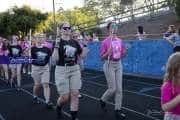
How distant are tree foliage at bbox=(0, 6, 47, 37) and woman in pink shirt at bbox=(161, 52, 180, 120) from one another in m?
54.5

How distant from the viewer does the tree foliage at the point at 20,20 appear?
59.8m

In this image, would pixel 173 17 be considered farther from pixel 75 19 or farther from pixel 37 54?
pixel 75 19

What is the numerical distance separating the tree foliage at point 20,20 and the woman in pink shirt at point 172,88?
5448cm

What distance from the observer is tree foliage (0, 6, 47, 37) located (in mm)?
59812

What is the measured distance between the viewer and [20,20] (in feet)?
198

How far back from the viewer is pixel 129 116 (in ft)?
33.9

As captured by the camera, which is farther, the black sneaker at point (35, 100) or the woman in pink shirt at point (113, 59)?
the black sneaker at point (35, 100)

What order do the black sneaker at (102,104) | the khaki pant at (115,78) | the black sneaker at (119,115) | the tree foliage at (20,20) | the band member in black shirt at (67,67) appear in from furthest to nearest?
1. the tree foliage at (20,20)
2. the black sneaker at (102,104)
3. the khaki pant at (115,78)
4. the black sneaker at (119,115)
5. the band member in black shirt at (67,67)

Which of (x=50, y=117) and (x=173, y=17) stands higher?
(x=173, y=17)

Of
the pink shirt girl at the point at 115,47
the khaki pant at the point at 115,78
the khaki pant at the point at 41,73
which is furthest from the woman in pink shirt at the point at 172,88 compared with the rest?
the khaki pant at the point at 41,73

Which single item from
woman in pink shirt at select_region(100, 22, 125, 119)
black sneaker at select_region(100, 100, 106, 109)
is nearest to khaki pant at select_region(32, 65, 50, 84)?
black sneaker at select_region(100, 100, 106, 109)

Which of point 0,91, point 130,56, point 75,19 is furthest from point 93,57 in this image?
point 75,19

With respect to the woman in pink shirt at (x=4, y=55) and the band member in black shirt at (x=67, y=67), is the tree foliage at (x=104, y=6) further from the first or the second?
the band member in black shirt at (x=67, y=67)

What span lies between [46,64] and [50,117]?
6.62ft
